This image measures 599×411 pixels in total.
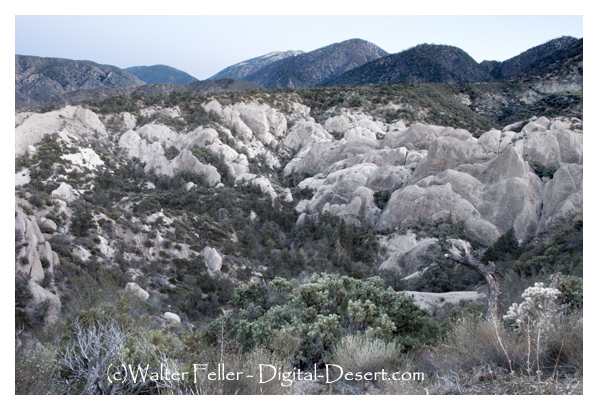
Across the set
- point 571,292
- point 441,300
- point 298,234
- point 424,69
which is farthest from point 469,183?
point 424,69

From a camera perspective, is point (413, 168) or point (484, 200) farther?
point (413, 168)

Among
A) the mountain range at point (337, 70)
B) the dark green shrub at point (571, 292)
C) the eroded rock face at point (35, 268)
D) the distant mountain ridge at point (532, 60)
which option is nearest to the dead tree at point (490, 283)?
the dark green shrub at point (571, 292)

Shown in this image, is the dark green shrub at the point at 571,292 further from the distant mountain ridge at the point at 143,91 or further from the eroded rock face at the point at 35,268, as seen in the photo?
the distant mountain ridge at the point at 143,91

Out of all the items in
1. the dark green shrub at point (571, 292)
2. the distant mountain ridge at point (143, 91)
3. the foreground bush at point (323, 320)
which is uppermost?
the distant mountain ridge at point (143, 91)

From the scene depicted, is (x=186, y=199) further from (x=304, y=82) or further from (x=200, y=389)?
(x=304, y=82)

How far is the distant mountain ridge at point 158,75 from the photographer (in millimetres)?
77062

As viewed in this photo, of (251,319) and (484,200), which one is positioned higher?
(484,200)

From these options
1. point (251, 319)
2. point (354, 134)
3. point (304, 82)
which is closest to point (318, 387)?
point (251, 319)

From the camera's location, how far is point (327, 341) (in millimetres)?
5773

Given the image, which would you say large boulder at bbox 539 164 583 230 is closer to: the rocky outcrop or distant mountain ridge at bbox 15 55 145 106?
the rocky outcrop

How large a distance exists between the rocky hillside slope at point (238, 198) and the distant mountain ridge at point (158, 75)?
136 feet

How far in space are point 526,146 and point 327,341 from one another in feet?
87.2

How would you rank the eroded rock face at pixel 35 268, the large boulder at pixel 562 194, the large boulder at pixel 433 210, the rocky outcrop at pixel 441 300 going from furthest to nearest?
the large boulder at pixel 433 210 → the large boulder at pixel 562 194 → the rocky outcrop at pixel 441 300 → the eroded rock face at pixel 35 268

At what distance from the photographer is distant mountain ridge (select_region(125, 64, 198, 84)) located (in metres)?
77.1
